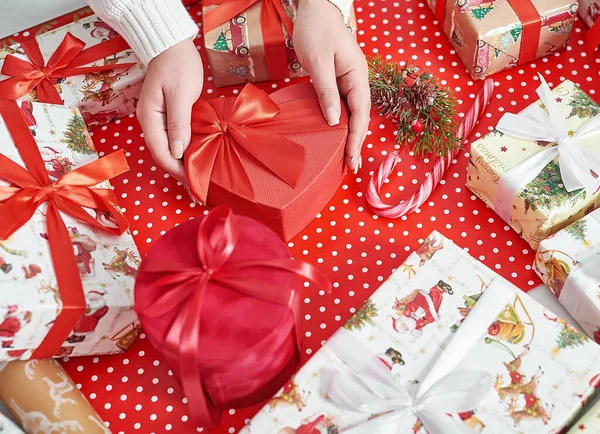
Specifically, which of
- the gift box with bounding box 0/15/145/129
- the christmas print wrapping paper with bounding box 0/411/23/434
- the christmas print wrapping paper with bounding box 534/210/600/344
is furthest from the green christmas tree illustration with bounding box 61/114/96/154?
the christmas print wrapping paper with bounding box 534/210/600/344

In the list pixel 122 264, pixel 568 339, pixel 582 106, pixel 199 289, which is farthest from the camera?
pixel 582 106

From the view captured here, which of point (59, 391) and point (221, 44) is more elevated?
point (221, 44)

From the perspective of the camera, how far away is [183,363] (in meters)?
1.06

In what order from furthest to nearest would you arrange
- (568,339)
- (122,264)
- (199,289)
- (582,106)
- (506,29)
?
(506,29) → (582,106) → (122,264) → (568,339) → (199,289)

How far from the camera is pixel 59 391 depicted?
124cm

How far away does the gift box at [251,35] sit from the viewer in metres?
1.57

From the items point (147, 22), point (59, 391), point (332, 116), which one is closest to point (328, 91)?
point (332, 116)

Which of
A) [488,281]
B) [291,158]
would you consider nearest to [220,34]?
[291,158]

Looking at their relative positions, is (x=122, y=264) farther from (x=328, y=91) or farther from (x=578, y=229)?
(x=578, y=229)

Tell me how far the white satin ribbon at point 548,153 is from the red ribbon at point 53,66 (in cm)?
86

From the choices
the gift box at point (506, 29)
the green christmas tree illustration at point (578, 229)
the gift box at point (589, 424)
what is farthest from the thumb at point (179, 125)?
the gift box at point (589, 424)

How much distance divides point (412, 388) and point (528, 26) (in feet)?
2.87

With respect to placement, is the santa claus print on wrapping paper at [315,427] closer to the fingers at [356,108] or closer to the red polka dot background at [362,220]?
the red polka dot background at [362,220]

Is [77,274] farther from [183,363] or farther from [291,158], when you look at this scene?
[291,158]
